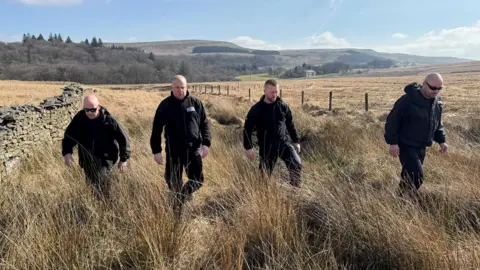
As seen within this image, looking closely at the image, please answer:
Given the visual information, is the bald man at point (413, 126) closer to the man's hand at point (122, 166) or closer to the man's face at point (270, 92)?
the man's face at point (270, 92)

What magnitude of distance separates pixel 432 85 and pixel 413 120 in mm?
458

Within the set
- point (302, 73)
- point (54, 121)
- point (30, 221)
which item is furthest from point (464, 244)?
point (302, 73)

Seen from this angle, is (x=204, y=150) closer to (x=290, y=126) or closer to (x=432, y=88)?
(x=290, y=126)

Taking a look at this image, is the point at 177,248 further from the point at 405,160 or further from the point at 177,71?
the point at 177,71

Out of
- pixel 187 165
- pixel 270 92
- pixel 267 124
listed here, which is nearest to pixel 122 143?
pixel 187 165

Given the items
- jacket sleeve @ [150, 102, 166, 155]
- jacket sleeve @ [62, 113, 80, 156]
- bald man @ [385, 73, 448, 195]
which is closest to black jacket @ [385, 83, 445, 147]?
bald man @ [385, 73, 448, 195]

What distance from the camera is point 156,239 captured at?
9.34 feet

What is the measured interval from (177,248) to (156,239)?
17cm

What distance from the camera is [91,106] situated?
14.3 ft

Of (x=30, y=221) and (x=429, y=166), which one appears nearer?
(x=30, y=221)

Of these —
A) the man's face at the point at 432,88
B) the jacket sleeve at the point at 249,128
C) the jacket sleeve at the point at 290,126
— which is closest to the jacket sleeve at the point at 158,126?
the jacket sleeve at the point at 249,128

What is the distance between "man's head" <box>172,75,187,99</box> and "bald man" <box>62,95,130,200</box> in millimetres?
830

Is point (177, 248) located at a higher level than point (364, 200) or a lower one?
lower

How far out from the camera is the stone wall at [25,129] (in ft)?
22.5
